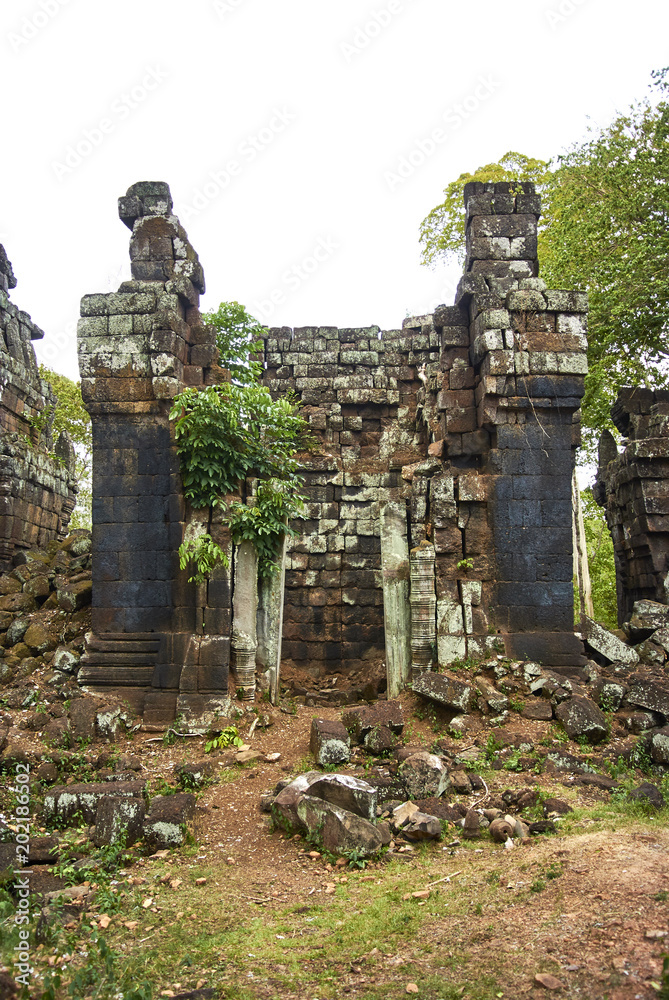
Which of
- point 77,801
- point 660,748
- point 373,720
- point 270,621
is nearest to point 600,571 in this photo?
point 270,621

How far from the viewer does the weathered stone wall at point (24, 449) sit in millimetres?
11914

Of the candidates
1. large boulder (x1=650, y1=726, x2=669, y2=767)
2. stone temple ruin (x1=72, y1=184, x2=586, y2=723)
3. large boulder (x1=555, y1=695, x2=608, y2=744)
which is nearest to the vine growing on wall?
stone temple ruin (x1=72, y1=184, x2=586, y2=723)

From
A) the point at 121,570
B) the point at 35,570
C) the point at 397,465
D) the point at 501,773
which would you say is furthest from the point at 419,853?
the point at 397,465

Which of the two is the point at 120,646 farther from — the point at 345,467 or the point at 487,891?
the point at 345,467

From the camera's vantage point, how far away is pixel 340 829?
5711 millimetres

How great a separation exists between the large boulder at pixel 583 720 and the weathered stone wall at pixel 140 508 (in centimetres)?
389

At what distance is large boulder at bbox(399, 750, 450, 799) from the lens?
654 cm

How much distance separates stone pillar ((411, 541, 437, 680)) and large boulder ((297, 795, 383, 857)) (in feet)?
10.4

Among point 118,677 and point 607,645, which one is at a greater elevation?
point 607,645

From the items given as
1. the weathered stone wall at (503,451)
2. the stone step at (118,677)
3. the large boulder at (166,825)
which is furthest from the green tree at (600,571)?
the large boulder at (166,825)

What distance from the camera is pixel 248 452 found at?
938 centimetres

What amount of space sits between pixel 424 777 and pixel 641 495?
754 centimetres

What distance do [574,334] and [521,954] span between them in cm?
733

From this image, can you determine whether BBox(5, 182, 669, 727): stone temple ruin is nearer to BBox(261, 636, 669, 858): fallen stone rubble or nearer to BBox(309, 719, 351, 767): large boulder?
BBox(261, 636, 669, 858): fallen stone rubble
